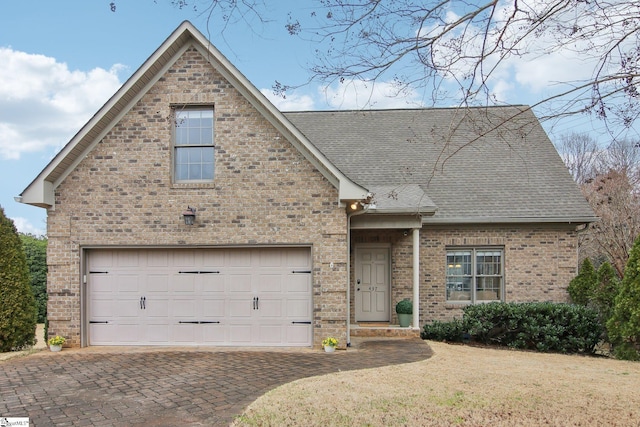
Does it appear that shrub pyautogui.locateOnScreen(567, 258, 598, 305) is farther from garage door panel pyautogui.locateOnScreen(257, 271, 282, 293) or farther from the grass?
garage door panel pyautogui.locateOnScreen(257, 271, 282, 293)

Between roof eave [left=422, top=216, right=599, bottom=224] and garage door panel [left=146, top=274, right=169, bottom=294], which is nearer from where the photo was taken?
garage door panel [left=146, top=274, right=169, bottom=294]

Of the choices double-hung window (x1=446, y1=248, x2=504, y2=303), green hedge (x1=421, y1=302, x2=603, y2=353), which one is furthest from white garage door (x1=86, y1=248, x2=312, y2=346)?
double-hung window (x1=446, y1=248, x2=504, y2=303)

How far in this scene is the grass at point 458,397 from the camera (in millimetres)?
5551

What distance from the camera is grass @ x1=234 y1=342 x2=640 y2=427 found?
18.2 ft

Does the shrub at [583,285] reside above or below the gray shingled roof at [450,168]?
below

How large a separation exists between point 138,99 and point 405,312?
803cm

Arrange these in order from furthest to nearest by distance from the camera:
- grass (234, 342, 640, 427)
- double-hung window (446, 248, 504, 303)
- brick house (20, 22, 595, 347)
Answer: double-hung window (446, 248, 504, 303) → brick house (20, 22, 595, 347) → grass (234, 342, 640, 427)

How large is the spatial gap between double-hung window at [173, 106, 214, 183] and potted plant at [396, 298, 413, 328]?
5736 mm

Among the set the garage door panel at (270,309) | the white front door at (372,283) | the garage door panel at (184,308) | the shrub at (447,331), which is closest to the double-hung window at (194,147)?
the garage door panel at (184,308)

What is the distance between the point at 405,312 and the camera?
11.9 meters

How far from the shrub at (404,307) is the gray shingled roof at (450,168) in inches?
93.9

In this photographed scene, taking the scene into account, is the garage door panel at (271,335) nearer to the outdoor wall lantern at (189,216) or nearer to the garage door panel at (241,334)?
the garage door panel at (241,334)

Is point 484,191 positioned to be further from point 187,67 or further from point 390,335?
point 187,67

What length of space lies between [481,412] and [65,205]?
890 cm
